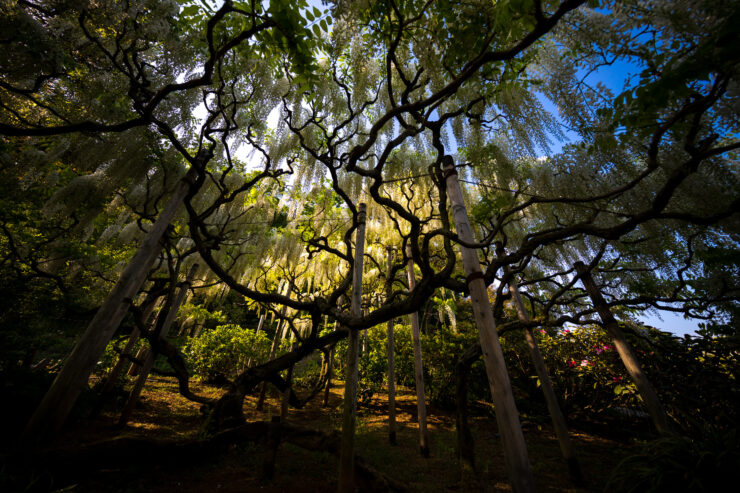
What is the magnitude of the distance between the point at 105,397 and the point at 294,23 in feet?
27.4

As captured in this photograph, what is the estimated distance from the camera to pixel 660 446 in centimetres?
314

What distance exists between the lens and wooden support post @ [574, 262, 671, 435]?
4008 millimetres

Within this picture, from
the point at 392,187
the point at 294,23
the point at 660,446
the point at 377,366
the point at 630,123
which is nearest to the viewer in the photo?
the point at 630,123

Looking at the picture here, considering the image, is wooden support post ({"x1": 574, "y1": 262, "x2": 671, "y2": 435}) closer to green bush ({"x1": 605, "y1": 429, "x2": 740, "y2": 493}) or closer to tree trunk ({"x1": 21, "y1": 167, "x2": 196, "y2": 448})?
green bush ({"x1": 605, "y1": 429, "x2": 740, "y2": 493})

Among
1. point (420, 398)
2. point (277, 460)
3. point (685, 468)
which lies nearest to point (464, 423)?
point (420, 398)

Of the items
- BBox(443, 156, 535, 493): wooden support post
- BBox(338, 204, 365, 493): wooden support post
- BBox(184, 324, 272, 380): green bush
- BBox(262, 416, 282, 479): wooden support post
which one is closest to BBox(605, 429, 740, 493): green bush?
BBox(443, 156, 535, 493): wooden support post

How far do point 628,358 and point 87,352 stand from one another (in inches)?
325

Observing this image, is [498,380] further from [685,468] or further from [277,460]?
[277,460]

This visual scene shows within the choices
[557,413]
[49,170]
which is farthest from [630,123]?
[49,170]

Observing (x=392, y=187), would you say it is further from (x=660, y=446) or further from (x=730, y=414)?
(x=730, y=414)

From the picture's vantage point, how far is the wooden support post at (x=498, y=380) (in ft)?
7.22

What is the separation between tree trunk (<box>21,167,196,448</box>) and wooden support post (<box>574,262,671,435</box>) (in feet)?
24.7

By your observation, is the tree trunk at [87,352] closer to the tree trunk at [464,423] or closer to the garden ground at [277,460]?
the garden ground at [277,460]

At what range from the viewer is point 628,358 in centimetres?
439
